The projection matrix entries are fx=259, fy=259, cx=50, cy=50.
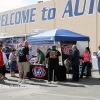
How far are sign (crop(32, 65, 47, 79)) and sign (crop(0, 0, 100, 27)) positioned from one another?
889cm

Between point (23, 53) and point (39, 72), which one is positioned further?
point (39, 72)

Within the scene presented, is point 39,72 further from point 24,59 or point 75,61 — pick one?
point 75,61

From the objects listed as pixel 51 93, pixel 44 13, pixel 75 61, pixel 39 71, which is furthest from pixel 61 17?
pixel 51 93

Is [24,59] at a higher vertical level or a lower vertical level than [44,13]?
lower

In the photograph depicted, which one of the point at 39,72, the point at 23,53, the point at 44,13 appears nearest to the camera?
the point at 23,53

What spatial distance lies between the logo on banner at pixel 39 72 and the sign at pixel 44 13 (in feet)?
29.2

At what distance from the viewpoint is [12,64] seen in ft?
46.2

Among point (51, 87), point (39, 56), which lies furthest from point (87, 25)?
point (51, 87)

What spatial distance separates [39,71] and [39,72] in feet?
0.16

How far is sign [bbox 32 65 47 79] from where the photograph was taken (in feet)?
41.6

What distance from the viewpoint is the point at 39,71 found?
42.2 feet

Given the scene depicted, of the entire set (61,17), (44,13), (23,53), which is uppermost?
(44,13)

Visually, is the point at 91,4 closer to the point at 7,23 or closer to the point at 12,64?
the point at 12,64

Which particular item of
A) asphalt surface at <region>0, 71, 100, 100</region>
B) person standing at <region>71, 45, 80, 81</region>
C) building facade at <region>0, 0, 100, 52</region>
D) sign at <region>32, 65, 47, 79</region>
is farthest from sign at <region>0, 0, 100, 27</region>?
asphalt surface at <region>0, 71, 100, 100</region>
